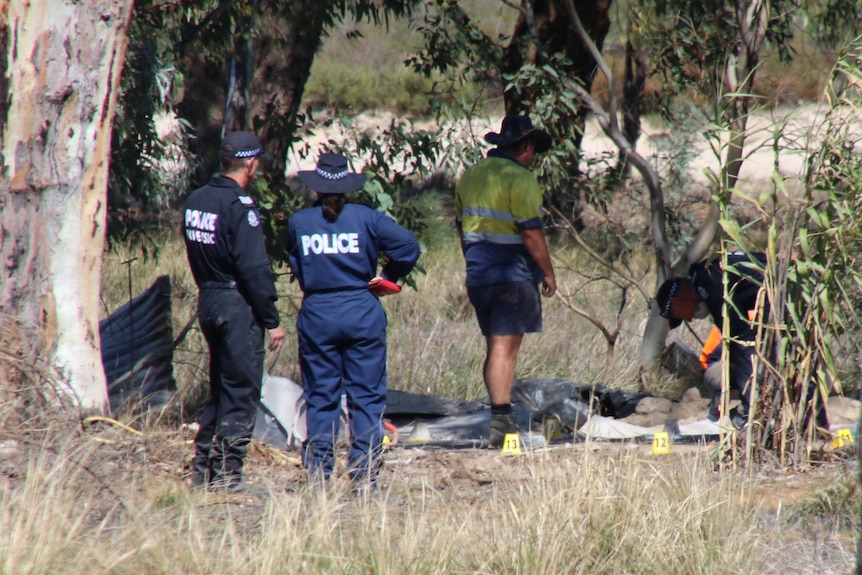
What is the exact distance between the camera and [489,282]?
6410 mm

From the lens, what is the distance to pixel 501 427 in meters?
6.24

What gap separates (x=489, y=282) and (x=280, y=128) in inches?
102

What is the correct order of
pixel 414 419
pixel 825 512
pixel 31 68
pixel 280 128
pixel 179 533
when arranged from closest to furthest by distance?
pixel 179 533 < pixel 825 512 < pixel 31 68 < pixel 414 419 < pixel 280 128

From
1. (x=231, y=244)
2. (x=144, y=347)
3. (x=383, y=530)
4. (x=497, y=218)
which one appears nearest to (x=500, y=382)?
(x=497, y=218)

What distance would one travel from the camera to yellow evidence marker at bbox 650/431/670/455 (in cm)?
552

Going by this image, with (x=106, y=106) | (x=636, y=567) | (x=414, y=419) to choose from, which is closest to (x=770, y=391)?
(x=636, y=567)

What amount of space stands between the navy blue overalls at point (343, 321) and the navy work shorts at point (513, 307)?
1261 mm

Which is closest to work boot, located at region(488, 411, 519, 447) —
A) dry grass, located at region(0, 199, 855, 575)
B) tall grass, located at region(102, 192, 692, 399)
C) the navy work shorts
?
the navy work shorts

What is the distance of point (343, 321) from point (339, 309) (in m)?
0.06

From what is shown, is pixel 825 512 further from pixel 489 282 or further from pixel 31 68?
pixel 31 68

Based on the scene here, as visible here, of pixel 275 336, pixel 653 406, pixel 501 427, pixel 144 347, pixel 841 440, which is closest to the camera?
pixel 275 336

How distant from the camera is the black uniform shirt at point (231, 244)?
16.3ft

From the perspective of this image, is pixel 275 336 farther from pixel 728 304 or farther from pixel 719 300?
pixel 719 300

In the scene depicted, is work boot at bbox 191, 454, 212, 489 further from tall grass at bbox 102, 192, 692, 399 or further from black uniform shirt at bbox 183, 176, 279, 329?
tall grass at bbox 102, 192, 692, 399
